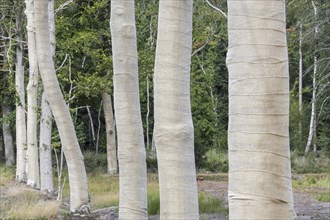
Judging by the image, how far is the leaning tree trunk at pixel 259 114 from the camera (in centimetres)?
231

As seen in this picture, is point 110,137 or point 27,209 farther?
point 110,137

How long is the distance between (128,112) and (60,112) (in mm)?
4701

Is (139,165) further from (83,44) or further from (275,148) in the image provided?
(83,44)

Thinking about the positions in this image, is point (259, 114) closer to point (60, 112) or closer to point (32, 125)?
point (60, 112)

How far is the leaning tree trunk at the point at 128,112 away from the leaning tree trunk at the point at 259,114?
97.6 inches

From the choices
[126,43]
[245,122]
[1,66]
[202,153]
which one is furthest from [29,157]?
[245,122]

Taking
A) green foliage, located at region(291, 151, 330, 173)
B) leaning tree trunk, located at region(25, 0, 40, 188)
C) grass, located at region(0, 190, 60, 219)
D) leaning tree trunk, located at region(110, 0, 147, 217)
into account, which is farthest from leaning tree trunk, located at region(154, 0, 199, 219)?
green foliage, located at region(291, 151, 330, 173)

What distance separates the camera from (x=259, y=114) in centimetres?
234

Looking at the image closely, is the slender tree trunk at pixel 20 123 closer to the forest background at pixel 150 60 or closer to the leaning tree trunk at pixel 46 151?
the forest background at pixel 150 60

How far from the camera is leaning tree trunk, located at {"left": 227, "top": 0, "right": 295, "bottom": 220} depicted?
2309mm

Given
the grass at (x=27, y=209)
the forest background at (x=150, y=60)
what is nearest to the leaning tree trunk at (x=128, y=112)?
the grass at (x=27, y=209)

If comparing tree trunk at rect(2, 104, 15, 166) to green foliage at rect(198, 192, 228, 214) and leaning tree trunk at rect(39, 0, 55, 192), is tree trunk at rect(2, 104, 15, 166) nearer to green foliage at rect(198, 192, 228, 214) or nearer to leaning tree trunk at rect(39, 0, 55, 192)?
leaning tree trunk at rect(39, 0, 55, 192)

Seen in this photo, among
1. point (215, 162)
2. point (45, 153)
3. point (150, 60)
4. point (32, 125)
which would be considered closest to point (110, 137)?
point (150, 60)

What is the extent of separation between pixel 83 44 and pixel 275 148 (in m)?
19.9
